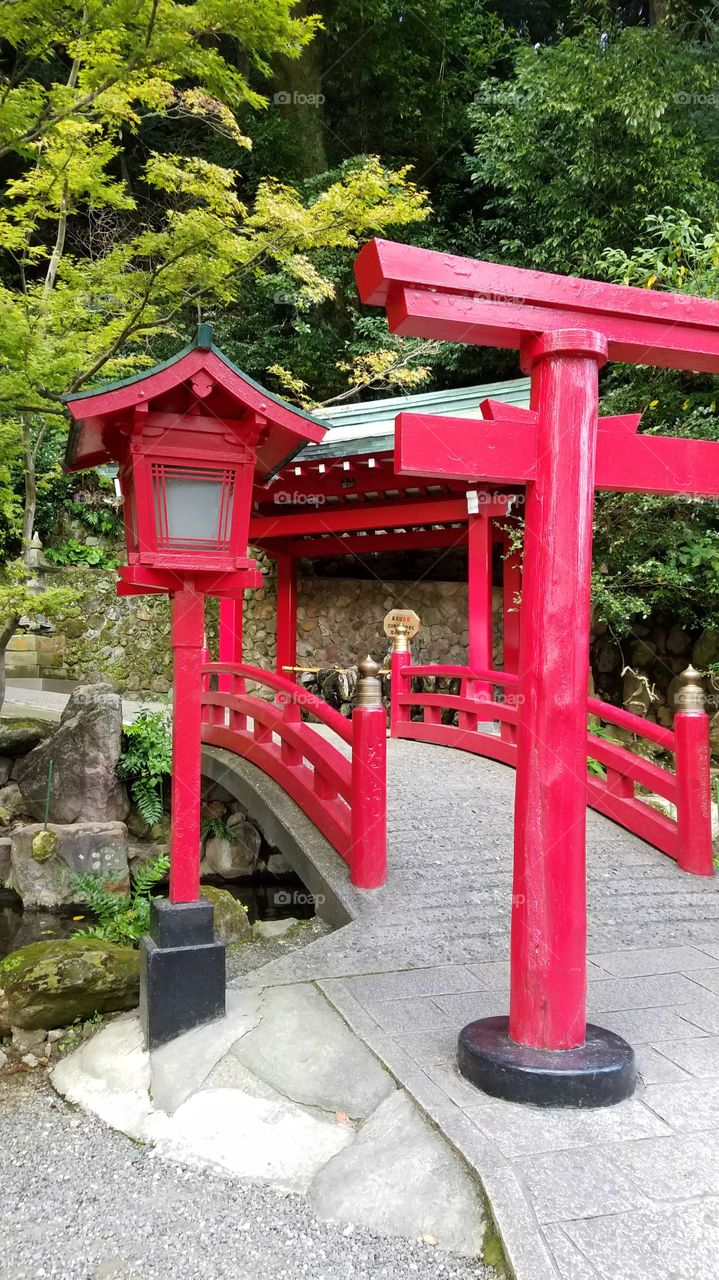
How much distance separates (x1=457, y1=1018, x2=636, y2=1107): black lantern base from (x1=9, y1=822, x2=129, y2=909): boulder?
5173 millimetres

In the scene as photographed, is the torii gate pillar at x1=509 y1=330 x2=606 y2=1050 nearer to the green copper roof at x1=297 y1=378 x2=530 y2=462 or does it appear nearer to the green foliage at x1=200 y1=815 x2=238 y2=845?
the green foliage at x1=200 y1=815 x2=238 y2=845

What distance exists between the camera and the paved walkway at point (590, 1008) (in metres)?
2.30

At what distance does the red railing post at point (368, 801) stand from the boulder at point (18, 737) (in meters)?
5.10

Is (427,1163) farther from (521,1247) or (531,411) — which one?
(531,411)

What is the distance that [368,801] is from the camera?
5066mm

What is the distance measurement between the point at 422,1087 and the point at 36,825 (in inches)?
232

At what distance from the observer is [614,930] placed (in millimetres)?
4840

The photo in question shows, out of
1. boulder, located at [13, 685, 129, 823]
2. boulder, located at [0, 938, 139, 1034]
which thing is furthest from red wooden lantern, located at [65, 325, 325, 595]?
boulder, located at [13, 685, 129, 823]

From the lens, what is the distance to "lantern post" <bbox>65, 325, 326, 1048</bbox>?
3510 mm

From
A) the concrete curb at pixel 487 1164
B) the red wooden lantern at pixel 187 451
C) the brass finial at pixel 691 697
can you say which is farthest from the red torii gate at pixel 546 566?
the brass finial at pixel 691 697

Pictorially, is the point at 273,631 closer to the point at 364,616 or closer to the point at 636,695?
the point at 364,616

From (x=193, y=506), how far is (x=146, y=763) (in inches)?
203

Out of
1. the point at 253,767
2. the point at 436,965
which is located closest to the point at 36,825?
the point at 253,767

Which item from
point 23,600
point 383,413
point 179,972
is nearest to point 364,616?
point 383,413
